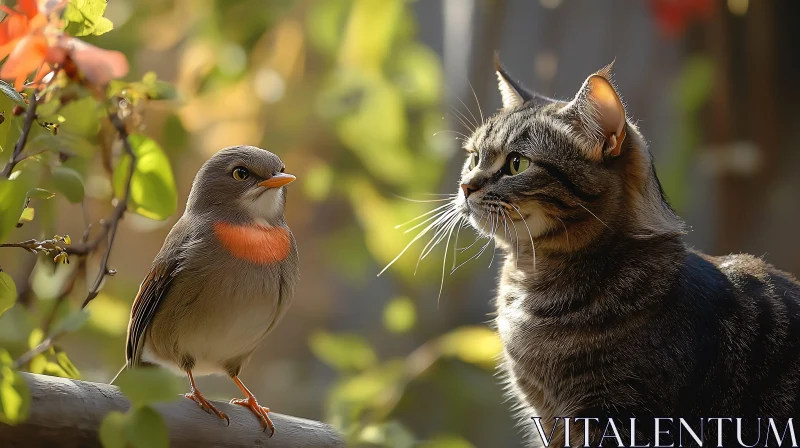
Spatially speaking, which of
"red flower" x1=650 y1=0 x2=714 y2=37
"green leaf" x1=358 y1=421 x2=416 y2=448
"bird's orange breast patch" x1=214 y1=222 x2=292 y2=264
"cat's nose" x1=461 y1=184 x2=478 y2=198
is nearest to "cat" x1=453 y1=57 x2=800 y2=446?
"cat's nose" x1=461 y1=184 x2=478 y2=198

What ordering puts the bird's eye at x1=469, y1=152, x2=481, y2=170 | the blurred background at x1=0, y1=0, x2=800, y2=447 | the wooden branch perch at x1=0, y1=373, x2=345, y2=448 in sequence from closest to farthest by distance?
the wooden branch perch at x1=0, y1=373, x2=345, y2=448
the bird's eye at x1=469, y1=152, x2=481, y2=170
the blurred background at x1=0, y1=0, x2=800, y2=447

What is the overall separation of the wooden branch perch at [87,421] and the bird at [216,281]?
0.9 inches

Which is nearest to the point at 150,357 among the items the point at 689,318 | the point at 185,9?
the point at 689,318

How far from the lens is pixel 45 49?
2.05 ft

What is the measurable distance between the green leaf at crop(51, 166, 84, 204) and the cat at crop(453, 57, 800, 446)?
484 millimetres

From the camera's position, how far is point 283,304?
811 millimetres

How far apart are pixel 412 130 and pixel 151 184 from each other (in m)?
1.06

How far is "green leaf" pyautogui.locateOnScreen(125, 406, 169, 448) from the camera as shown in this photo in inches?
22.8

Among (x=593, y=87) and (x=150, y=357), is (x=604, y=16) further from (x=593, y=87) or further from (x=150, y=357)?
(x=150, y=357)

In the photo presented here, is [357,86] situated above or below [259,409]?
above

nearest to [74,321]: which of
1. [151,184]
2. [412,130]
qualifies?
[151,184]

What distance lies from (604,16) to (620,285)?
1242mm

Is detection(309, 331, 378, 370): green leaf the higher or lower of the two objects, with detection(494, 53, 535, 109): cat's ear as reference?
lower

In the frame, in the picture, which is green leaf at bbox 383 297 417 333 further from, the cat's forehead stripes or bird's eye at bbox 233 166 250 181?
bird's eye at bbox 233 166 250 181
